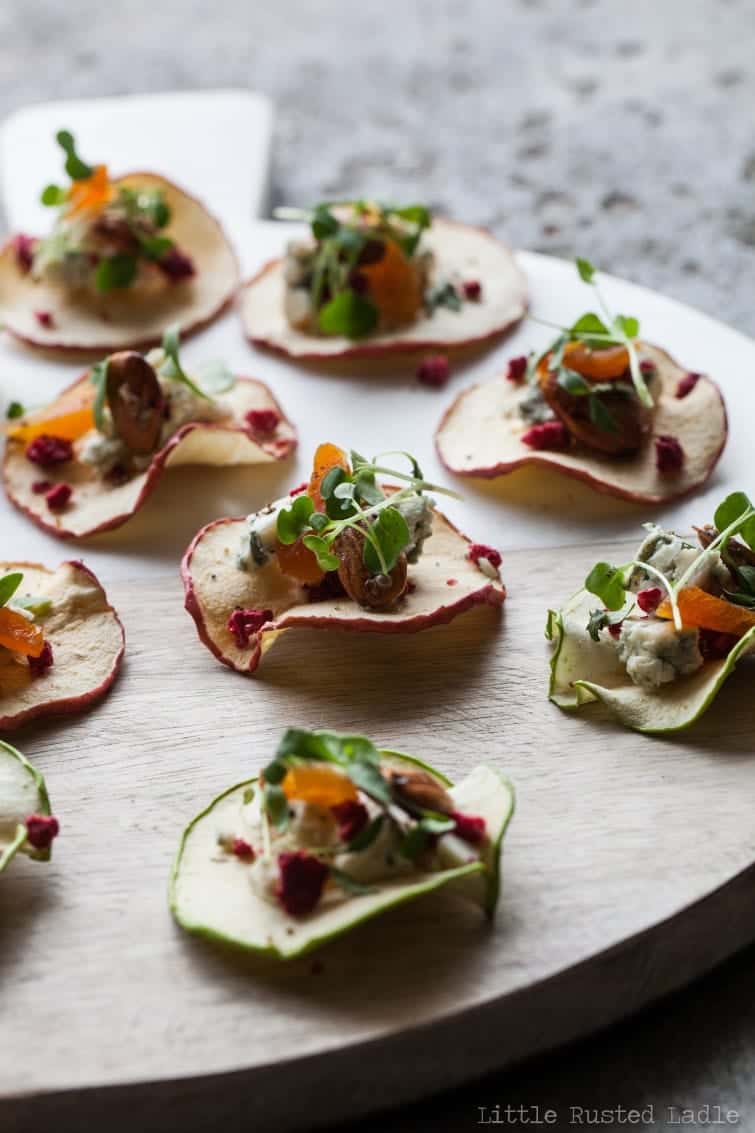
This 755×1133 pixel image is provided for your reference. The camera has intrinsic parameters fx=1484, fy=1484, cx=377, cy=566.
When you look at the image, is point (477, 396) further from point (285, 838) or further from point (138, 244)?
point (285, 838)

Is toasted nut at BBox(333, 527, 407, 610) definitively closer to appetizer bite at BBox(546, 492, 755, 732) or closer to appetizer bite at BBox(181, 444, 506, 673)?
appetizer bite at BBox(181, 444, 506, 673)

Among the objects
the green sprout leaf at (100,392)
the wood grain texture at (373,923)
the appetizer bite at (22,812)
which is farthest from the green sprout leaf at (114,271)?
the appetizer bite at (22,812)

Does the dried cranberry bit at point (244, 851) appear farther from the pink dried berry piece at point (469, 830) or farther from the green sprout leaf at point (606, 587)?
the green sprout leaf at point (606, 587)

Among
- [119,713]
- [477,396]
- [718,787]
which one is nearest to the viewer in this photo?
[718,787]

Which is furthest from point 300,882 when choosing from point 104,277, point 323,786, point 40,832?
point 104,277

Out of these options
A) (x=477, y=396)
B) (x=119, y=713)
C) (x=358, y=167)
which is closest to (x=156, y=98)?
(x=358, y=167)

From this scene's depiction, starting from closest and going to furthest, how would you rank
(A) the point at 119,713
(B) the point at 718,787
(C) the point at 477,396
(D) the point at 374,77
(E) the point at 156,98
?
1. (B) the point at 718,787
2. (A) the point at 119,713
3. (C) the point at 477,396
4. (E) the point at 156,98
5. (D) the point at 374,77
